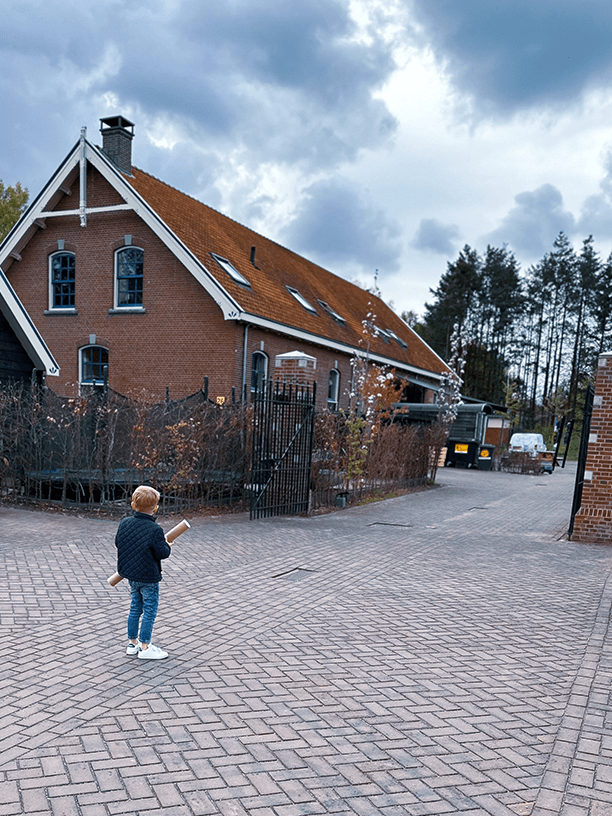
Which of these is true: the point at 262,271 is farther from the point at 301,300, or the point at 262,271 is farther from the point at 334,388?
the point at 334,388

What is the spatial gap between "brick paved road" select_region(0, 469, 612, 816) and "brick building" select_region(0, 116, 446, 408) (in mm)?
11120

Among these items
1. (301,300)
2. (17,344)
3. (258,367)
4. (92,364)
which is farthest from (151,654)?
(301,300)

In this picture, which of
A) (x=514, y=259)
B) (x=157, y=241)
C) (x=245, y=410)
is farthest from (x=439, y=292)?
(x=245, y=410)

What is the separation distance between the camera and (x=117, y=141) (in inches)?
814

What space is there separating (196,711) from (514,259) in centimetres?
6168

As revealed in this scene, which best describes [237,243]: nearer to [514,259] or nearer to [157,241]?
[157,241]

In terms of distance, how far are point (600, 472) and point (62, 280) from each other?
17787 millimetres

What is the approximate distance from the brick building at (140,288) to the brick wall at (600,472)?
923 centimetres

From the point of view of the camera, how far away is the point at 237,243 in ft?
77.4

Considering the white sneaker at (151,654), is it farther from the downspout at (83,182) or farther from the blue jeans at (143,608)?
the downspout at (83,182)

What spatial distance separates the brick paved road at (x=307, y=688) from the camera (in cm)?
311

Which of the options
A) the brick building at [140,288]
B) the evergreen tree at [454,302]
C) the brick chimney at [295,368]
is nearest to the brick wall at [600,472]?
the brick chimney at [295,368]

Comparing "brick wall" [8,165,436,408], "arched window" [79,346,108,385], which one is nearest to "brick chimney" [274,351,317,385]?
"brick wall" [8,165,436,408]

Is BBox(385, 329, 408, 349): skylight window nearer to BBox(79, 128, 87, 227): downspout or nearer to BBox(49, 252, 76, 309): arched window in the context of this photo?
BBox(49, 252, 76, 309): arched window
